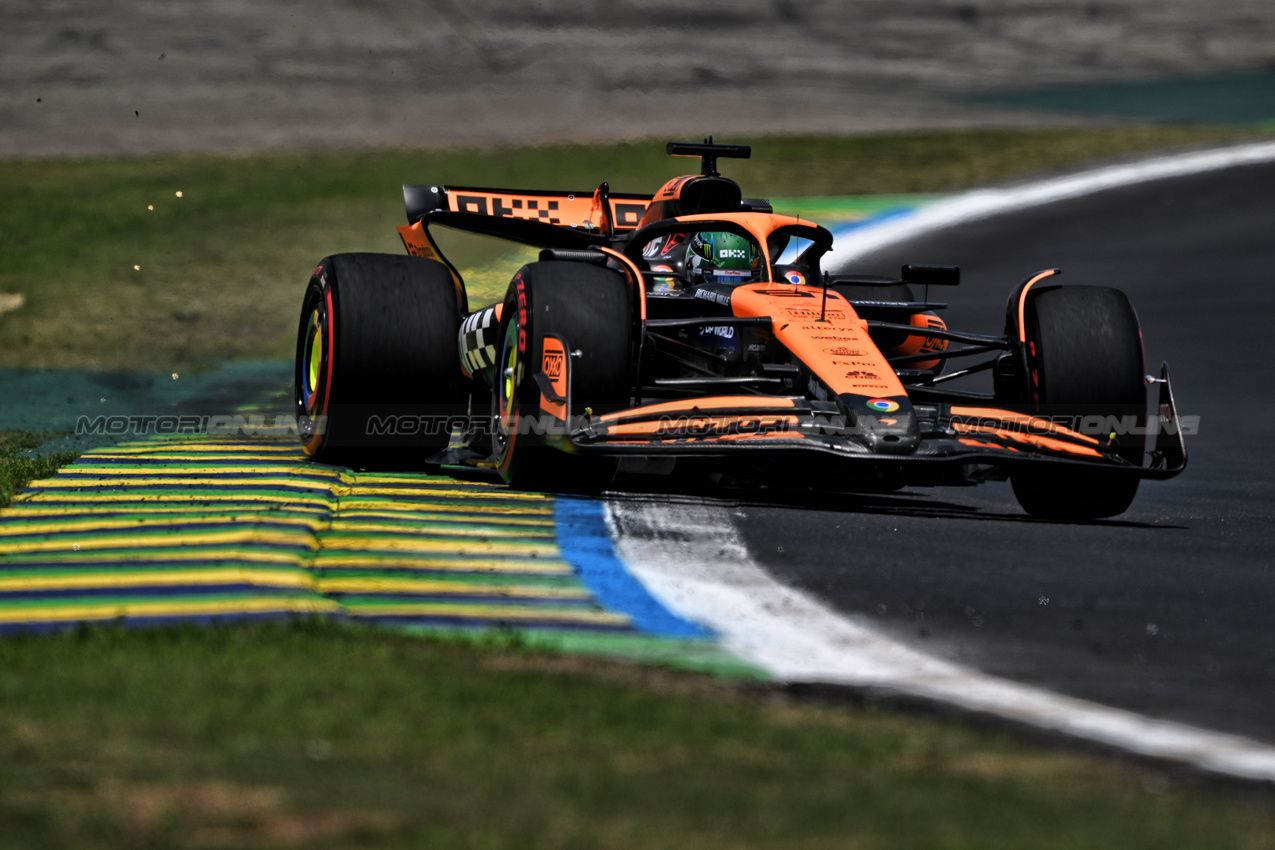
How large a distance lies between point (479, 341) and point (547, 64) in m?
19.9

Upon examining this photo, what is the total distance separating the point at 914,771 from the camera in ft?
10.8

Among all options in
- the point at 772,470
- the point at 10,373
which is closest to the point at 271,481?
the point at 772,470

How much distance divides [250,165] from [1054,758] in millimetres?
21858

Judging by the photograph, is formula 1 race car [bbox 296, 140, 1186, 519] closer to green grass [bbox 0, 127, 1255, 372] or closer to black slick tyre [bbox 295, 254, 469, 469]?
black slick tyre [bbox 295, 254, 469, 469]

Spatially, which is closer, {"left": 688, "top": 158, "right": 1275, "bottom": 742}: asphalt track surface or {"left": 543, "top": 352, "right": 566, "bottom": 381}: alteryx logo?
{"left": 688, "top": 158, "right": 1275, "bottom": 742}: asphalt track surface

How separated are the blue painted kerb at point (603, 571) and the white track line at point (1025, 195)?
34.6 feet

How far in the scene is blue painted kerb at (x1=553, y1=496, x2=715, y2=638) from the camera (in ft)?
15.3

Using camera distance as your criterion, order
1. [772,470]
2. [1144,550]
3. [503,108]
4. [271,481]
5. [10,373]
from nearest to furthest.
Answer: [1144,550] → [772,470] → [271,481] → [10,373] → [503,108]

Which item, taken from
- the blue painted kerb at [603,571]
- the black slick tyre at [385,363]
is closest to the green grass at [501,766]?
the blue painted kerb at [603,571]

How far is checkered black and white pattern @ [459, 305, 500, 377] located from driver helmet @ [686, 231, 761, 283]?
1.09 metres

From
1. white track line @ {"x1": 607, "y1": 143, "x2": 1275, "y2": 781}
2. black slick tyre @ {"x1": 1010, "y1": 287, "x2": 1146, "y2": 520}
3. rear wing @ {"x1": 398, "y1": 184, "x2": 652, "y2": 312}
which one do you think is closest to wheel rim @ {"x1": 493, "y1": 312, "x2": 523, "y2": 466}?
white track line @ {"x1": 607, "y1": 143, "x2": 1275, "y2": 781}

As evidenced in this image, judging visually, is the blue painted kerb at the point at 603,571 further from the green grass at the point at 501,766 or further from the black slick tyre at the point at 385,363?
the black slick tyre at the point at 385,363

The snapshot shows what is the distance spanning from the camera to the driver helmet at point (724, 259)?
27.4ft

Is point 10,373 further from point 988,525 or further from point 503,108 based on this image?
point 503,108
